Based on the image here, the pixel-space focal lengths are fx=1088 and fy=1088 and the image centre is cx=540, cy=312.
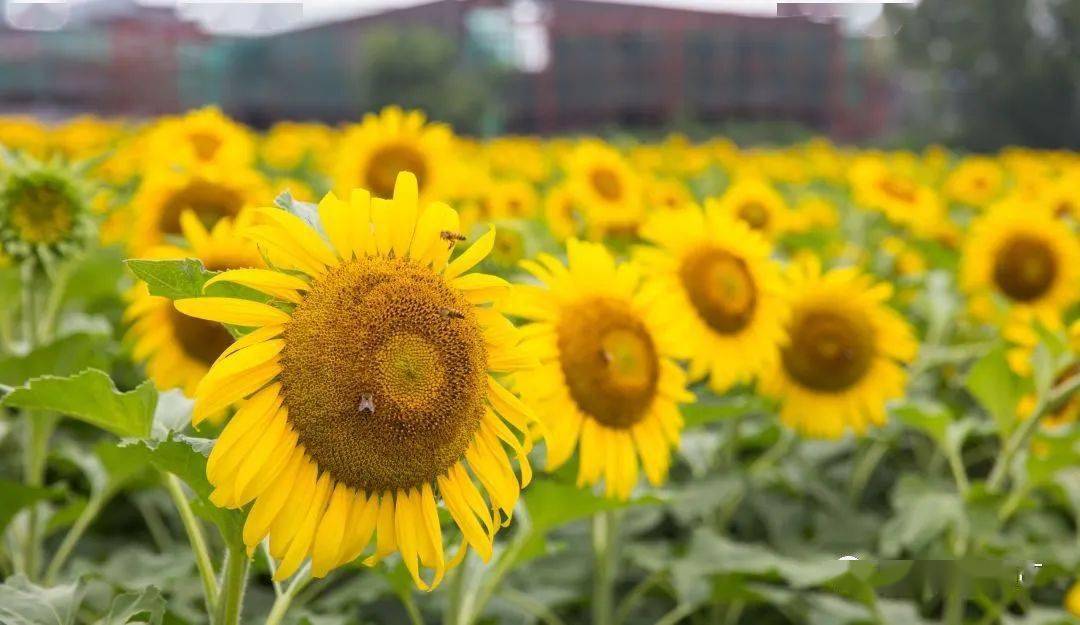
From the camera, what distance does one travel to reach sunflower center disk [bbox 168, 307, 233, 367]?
212 centimetres

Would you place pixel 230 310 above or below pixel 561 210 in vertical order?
above

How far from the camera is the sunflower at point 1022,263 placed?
140 inches

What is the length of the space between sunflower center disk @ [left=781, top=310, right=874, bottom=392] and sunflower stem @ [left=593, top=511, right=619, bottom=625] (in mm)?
638

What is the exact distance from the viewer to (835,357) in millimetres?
2678

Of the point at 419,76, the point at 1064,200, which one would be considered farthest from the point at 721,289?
the point at 419,76

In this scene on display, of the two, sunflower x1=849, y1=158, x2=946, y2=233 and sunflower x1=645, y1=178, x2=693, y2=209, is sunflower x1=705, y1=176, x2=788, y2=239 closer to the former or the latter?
sunflower x1=645, y1=178, x2=693, y2=209

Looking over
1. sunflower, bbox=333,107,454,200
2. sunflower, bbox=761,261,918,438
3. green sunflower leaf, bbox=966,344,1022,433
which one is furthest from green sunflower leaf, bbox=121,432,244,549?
sunflower, bbox=333,107,454,200

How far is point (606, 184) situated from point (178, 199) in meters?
1.56

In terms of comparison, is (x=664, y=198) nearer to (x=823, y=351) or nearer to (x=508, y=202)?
(x=508, y=202)

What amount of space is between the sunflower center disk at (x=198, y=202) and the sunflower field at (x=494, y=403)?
1 centimetres

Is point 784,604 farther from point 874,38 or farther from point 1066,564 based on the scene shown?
point 874,38

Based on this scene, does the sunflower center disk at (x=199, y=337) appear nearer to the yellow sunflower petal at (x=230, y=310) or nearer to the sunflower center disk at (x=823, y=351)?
the yellow sunflower petal at (x=230, y=310)

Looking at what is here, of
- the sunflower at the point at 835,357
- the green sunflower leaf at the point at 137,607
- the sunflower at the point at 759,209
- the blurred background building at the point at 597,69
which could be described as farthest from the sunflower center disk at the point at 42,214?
the blurred background building at the point at 597,69

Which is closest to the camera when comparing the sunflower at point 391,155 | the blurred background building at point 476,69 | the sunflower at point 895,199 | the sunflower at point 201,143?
the sunflower at point 201,143
